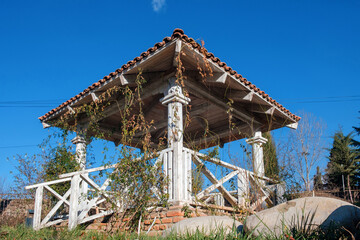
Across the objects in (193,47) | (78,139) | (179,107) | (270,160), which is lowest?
(270,160)

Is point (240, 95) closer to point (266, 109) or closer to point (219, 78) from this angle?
point (266, 109)

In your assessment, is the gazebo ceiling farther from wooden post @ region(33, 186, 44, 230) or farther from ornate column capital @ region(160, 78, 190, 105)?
wooden post @ region(33, 186, 44, 230)

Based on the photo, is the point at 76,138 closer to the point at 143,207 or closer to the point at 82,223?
the point at 82,223

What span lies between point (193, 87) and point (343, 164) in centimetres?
1548

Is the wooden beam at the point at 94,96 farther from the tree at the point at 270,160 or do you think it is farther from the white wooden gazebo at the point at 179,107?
the tree at the point at 270,160

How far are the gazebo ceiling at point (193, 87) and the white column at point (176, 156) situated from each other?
0.97 feet

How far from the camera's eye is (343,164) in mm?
18734

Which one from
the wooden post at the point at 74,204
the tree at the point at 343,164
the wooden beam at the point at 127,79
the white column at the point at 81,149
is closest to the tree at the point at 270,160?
the wooden beam at the point at 127,79

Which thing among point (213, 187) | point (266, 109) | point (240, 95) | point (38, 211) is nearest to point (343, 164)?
point (266, 109)

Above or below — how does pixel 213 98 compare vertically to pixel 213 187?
above

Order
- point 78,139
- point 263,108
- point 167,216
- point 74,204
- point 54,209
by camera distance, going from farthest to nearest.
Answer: point 78,139 < point 263,108 < point 54,209 < point 74,204 < point 167,216

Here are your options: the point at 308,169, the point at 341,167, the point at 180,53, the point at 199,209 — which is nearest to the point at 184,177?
the point at 199,209

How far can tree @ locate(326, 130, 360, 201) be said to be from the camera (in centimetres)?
1806

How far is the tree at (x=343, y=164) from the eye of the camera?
18062 mm
